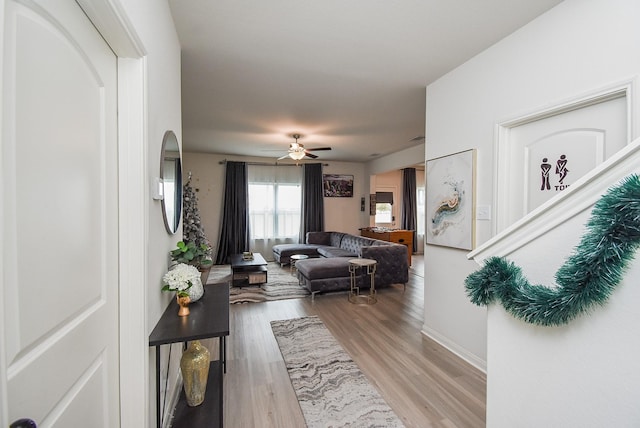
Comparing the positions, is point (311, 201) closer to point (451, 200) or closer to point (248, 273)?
point (248, 273)

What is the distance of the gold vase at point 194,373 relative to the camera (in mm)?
1657

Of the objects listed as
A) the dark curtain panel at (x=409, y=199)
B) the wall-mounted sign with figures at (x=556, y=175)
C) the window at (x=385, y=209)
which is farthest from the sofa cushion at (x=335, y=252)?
the wall-mounted sign with figures at (x=556, y=175)

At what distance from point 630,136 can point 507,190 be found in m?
0.76

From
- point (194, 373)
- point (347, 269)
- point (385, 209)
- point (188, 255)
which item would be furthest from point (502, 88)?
point (385, 209)

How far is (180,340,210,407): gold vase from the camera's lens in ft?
5.44

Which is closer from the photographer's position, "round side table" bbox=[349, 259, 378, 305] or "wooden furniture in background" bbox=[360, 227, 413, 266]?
"round side table" bbox=[349, 259, 378, 305]

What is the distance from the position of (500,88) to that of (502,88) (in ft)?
0.06

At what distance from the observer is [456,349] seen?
258 centimetres

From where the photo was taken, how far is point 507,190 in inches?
85.2

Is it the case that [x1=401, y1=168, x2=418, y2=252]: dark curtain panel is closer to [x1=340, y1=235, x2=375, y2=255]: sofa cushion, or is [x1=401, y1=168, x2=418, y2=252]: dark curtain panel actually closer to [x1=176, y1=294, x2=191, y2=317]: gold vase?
[x1=340, y1=235, x2=375, y2=255]: sofa cushion

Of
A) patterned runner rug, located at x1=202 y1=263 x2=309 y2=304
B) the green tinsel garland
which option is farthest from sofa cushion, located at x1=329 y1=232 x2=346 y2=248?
the green tinsel garland

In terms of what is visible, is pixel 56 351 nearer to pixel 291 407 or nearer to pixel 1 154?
pixel 1 154

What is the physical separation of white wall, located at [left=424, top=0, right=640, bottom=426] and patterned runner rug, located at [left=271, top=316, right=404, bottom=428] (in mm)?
1030

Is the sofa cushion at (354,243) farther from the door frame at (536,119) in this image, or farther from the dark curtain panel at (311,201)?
the door frame at (536,119)
